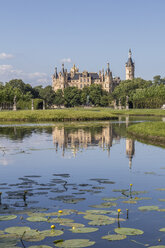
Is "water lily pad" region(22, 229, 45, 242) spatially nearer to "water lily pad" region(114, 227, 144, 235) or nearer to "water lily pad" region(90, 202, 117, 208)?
"water lily pad" region(114, 227, 144, 235)

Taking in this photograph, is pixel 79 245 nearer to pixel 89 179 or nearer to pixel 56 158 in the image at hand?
pixel 89 179

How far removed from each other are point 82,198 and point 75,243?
154 inches

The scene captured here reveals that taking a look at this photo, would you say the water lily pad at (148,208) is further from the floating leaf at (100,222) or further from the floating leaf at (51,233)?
the floating leaf at (51,233)

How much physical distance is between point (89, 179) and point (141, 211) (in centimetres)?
474

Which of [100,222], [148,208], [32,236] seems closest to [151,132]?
[148,208]

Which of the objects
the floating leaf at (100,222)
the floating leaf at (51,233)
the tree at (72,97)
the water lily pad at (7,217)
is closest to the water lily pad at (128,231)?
the floating leaf at (100,222)

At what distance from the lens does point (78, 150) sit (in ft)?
80.2

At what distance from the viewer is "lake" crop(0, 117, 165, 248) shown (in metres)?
8.80

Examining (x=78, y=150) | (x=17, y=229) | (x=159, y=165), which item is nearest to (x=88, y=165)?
(x=159, y=165)

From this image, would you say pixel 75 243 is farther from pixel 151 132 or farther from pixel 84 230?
pixel 151 132

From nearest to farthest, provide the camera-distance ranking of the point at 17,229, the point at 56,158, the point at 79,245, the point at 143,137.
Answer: the point at 79,245 → the point at 17,229 → the point at 56,158 → the point at 143,137

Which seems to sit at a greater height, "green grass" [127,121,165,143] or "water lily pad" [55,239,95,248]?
"green grass" [127,121,165,143]

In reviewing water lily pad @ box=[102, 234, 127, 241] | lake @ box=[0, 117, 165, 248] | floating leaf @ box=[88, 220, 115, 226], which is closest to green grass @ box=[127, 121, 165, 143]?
lake @ box=[0, 117, 165, 248]

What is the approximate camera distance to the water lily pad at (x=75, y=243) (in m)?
8.10
